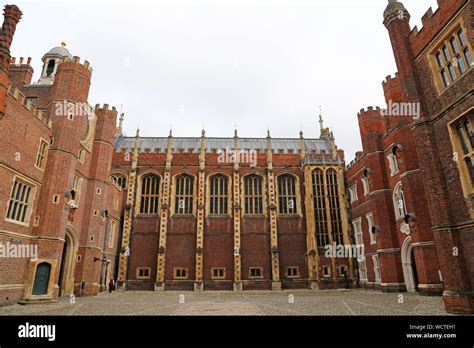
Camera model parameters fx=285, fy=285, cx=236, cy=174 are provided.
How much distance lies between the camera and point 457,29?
34.5 feet

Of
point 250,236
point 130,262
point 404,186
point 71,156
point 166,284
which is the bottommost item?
point 166,284

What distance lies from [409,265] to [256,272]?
1367 cm

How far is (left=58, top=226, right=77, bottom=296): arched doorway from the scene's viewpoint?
18.5 metres

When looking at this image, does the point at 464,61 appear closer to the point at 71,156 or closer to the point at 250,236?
the point at 71,156

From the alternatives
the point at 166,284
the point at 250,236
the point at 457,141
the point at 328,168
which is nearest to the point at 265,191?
the point at 250,236

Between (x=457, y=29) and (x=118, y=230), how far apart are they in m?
28.7

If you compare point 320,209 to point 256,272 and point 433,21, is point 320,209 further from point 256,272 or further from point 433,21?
point 433,21

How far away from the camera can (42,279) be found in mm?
15500

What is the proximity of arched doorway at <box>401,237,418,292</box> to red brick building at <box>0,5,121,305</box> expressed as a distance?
2171 cm

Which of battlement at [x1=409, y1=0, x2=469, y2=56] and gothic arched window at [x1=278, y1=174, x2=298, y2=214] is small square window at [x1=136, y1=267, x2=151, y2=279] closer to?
gothic arched window at [x1=278, y1=174, x2=298, y2=214]

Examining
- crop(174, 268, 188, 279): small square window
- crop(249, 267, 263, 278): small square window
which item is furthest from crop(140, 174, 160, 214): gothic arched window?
crop(249, 267, 263, 278): small square window

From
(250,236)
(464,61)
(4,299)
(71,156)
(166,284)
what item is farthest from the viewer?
(250,236)

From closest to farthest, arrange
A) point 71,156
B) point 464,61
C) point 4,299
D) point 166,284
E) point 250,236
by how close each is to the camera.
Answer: point 464,61
point 4,299
point 71,156
point 166,284
point 250,236

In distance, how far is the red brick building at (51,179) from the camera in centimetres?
1384
